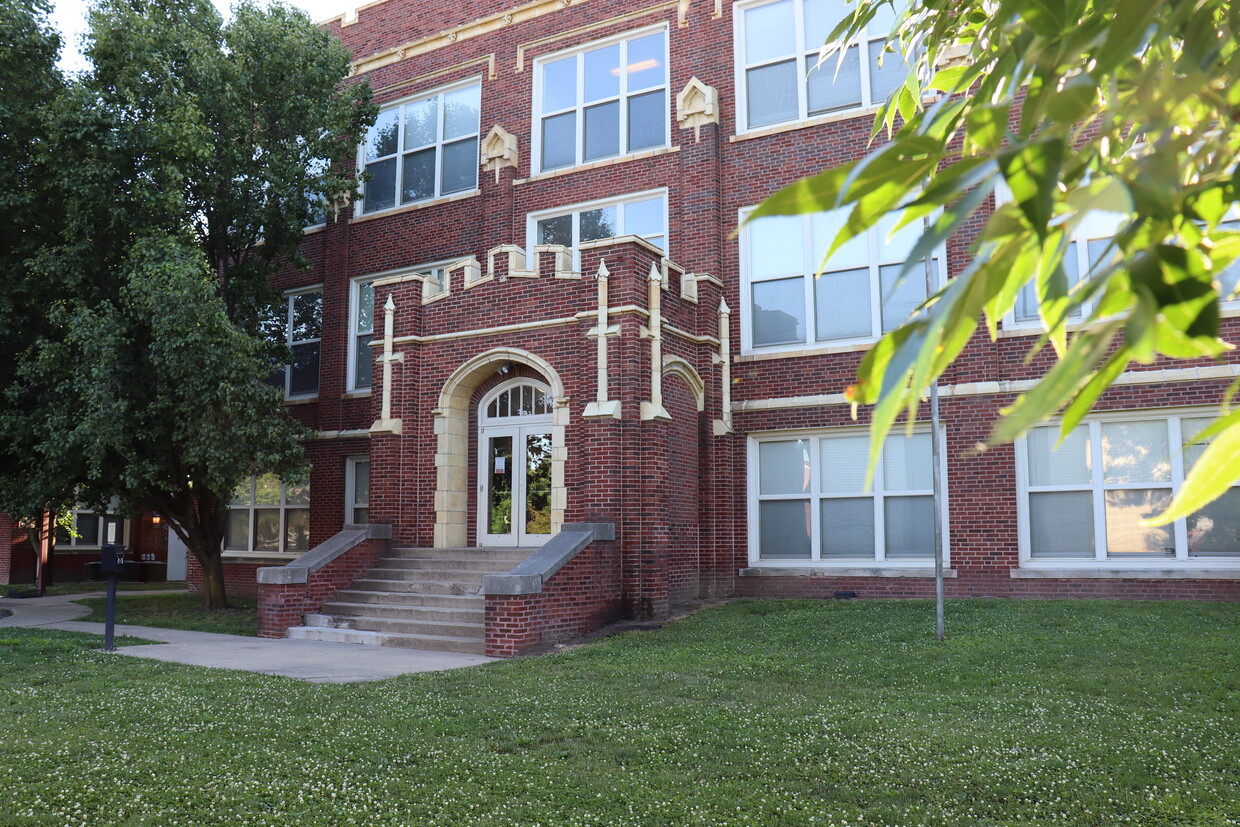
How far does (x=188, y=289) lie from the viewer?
45.4 ft

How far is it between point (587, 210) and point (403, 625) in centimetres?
797

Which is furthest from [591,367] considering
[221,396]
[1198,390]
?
[1198,390]

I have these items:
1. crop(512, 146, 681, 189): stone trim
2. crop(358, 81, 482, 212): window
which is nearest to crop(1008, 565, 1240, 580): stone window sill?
crop(512, 146, 681, 189): stone trim

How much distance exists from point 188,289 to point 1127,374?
1272 centimetres

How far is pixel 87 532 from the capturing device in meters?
27.7

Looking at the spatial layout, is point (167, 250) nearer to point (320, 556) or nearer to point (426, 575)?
point (320, 556)

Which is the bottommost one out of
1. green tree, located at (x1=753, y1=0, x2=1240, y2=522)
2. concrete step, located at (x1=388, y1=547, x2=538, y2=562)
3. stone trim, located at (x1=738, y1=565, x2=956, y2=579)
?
stone trim, located at (x1=738, y1=565, x2=956, y2=579)

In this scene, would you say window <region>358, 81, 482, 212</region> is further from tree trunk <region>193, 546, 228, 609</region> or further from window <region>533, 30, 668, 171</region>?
tree trunk <region>193, 546, 228, 609</region>

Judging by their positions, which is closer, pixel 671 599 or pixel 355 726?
pixel 355 726

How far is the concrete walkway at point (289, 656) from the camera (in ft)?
32.5

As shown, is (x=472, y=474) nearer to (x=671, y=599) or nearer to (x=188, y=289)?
(x=671, y=599)

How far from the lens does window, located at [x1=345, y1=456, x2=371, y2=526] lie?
62.1 ft

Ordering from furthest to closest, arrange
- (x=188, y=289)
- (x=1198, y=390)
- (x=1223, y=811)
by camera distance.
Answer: (x=188, y=289), (x=1198, y=390), (x=1223, y=811)

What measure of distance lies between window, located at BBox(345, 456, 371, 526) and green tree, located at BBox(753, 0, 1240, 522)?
18.2m
